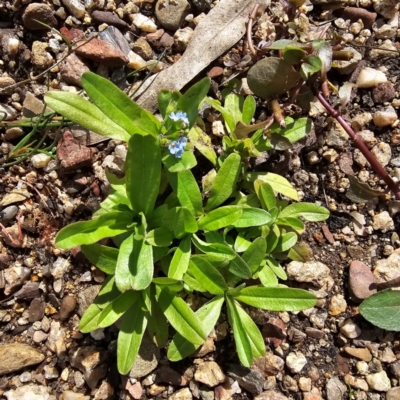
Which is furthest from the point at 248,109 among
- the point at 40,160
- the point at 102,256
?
the point at 40,160

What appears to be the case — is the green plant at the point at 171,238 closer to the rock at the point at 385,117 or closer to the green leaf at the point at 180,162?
the green leaf at the point at 180,162

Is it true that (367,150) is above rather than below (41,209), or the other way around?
below

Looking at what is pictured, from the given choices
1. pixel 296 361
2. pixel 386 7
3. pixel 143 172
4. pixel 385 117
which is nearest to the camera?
pixel 143 172

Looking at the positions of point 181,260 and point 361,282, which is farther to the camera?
point 361,282

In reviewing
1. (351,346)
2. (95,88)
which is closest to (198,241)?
(95,88)

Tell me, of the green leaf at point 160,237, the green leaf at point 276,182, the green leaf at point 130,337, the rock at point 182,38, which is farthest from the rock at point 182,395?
the rock at point 182,38

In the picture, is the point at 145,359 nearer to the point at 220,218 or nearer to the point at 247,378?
the point at 247,378

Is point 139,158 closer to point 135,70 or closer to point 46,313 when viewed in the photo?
point 135,70
